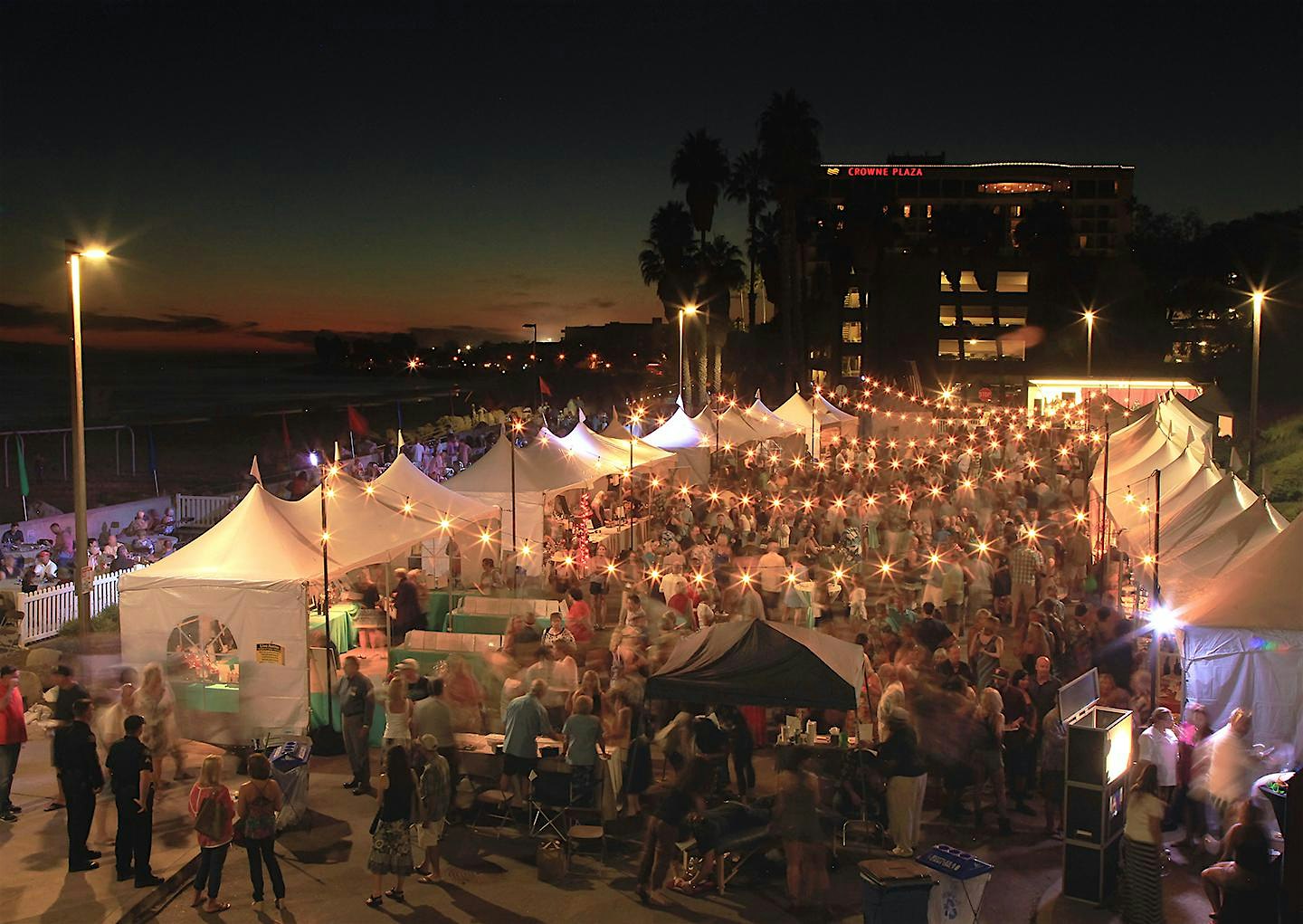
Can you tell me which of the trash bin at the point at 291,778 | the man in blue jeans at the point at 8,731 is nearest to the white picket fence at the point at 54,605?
the man in blue jeans at the point at 8,731

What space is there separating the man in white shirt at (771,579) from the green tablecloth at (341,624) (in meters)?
5.02

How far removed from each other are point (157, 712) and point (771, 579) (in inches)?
298

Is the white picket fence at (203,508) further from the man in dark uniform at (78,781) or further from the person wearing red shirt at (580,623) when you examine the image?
the man in dark uniform at (78,781)

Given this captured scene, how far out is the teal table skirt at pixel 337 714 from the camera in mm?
9977

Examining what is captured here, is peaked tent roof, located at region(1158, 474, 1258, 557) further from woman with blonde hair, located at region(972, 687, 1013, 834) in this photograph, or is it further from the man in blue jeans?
the man in blue jeans

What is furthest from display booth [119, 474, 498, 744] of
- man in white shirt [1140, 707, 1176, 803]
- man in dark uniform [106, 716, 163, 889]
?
man in white shirt [1140, 707, 1176, 803]

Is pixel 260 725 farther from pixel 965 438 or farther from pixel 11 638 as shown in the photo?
pixel 965 438

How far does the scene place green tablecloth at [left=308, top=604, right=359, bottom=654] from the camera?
12.5m

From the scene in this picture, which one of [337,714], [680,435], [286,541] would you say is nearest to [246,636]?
[286,541]

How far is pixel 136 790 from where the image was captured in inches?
293

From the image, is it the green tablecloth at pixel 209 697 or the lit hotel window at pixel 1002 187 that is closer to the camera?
the green tablecloth at pixel 209 697

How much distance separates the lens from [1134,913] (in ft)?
22.1

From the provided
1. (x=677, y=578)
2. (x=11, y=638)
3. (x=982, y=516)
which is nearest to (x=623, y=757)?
(x=677, y=578)

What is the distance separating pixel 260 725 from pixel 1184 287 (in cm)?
7239
